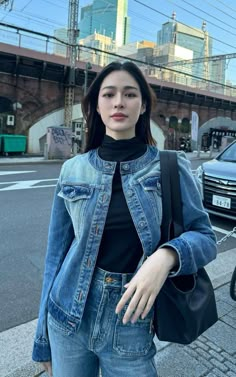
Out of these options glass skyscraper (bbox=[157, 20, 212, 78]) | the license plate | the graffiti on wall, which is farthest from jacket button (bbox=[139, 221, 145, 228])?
glass skyscraper (bbox=[157, 20, 212, 78])

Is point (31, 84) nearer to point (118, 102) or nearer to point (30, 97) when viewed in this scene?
point (30, 97)

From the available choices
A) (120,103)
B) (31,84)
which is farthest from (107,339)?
(31,84)

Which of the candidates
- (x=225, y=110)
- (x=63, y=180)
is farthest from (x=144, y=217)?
(x=225, y=110)

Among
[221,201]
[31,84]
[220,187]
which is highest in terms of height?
[31,84]

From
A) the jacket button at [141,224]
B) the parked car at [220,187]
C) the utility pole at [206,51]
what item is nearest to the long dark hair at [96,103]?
the jacket button at [141,224]

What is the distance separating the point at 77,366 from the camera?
1396 mm

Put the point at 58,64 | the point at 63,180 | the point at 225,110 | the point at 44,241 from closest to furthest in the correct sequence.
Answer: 1. the point at 63,180
2. the point at 44,241
3. the point at 58,64
4. the point at 225,110

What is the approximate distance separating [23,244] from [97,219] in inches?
161

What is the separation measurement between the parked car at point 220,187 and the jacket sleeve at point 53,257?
482cm

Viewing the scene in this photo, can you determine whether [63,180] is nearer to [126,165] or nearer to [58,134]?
[126,165]

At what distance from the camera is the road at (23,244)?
3.32 metres

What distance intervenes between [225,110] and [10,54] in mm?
24409

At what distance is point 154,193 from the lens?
1.35 meters

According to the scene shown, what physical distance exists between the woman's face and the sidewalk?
1.74 meters
